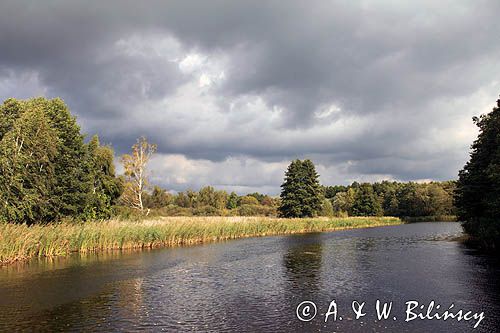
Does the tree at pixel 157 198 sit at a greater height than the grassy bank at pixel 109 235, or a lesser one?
greater

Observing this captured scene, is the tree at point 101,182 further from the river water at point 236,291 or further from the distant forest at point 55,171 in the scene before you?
the river water at point 236,291

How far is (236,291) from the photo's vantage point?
56.5ft

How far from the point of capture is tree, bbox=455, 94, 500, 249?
91.9 ft

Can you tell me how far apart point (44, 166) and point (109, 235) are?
874 cm

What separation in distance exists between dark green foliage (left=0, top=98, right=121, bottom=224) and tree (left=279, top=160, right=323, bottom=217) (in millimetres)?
45289

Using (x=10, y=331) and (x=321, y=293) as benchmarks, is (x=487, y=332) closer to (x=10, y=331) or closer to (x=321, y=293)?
(x=321, y=293)

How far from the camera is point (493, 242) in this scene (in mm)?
31031

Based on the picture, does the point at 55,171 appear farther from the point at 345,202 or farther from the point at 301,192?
the point at 345,202

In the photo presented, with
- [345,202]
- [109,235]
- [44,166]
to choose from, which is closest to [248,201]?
[345,202]

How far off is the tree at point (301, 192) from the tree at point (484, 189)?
140 ft

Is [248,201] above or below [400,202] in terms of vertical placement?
above

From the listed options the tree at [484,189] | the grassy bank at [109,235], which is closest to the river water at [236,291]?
the grassy bank at [109,235]

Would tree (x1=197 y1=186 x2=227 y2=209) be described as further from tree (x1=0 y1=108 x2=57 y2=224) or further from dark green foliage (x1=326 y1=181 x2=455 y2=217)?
tree (x1=0 y1=108 x2=57 y2=224)

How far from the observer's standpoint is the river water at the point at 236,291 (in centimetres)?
1266
